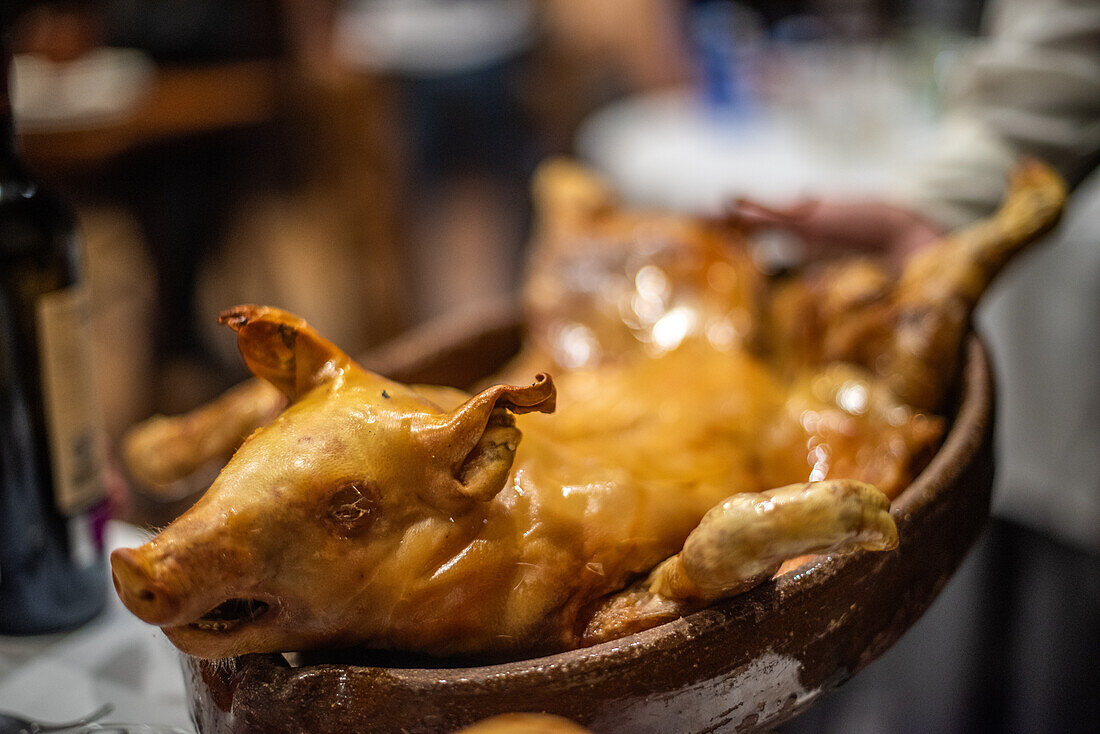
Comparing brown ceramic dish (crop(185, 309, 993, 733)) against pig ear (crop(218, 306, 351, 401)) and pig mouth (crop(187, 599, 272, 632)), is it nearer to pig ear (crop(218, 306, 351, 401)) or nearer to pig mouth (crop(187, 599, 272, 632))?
pig mouth (crop(187, 599, 272, 632))

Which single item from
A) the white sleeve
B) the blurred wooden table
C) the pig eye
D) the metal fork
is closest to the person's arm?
the white sleeve

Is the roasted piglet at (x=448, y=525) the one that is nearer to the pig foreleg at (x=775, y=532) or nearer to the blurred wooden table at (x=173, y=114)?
the pig foreleg at (x=775, y=532)

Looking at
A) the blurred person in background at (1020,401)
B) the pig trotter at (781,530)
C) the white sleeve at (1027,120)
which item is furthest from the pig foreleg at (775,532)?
the white sleeve at (1027,120)

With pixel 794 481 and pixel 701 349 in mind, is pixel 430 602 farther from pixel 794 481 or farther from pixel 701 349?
pixel 701 349

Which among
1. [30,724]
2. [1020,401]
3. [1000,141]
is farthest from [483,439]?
[1020,401]

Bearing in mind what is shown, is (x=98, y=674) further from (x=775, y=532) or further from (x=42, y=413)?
(x=775, y=532)

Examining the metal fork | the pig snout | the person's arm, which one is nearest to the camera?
the pig snout
